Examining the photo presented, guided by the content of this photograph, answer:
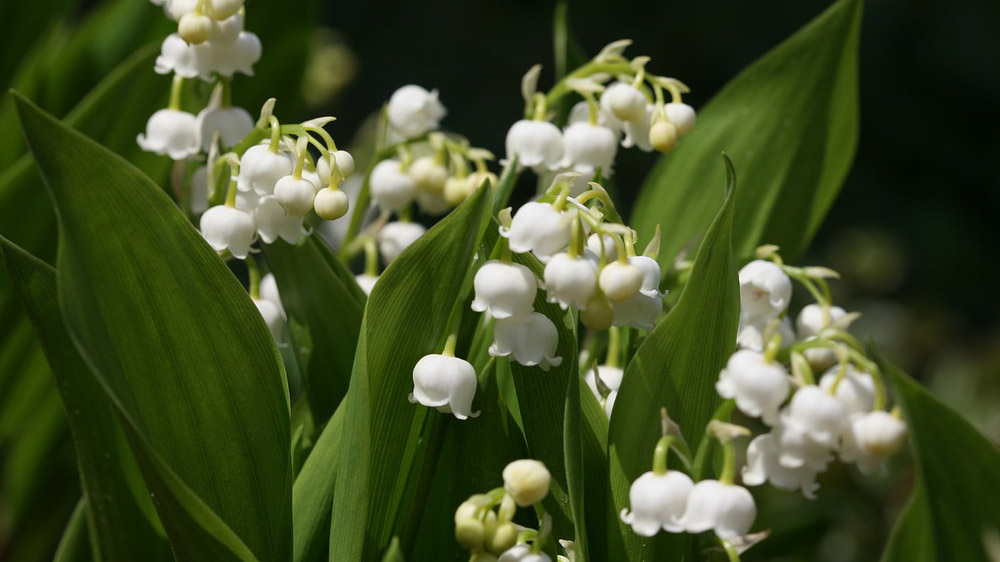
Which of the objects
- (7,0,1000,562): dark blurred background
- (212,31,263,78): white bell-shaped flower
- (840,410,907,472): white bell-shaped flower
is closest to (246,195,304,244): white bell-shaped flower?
(212,31,263,78): white bell-shaped flower

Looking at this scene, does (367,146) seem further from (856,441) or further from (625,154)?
(625,154)

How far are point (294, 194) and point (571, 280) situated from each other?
0.16 meters

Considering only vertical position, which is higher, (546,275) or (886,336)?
(546,275)

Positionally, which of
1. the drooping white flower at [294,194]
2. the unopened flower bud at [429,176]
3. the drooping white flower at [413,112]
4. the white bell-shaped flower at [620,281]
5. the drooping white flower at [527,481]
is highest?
the drooping white flower at [413,112]

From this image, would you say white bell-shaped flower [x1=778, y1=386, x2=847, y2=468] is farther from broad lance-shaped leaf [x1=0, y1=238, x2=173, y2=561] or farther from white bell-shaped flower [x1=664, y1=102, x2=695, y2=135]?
broad lance-shaped leaf [x1=0, y1=238, x2=173, y2=561]

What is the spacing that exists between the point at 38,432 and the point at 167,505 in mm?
701

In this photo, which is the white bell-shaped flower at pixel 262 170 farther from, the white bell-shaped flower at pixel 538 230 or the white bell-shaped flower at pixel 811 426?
the white bell-shaped flower at pixel 811 426

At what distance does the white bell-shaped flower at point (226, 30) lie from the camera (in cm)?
65

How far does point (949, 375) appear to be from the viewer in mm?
2316

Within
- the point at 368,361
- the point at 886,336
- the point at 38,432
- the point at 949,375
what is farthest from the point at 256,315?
the point at 886,336

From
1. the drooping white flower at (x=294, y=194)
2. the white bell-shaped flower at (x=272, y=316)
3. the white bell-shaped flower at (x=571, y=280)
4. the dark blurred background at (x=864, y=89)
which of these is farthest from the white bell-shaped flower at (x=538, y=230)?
the dark blurred background at (x=864, y=89)

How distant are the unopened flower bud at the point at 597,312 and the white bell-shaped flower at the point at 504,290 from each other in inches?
1.3

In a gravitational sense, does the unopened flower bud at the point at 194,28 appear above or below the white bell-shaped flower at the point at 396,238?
above

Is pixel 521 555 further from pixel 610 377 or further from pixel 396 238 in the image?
pixel 396 238
